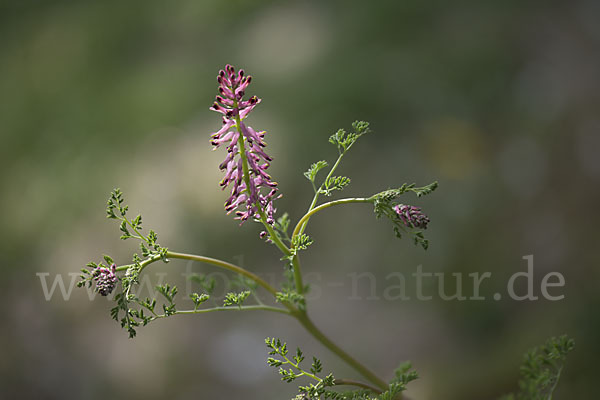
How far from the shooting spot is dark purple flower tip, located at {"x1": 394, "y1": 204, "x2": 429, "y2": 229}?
1037 millimetres

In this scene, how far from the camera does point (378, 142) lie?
3898 mm

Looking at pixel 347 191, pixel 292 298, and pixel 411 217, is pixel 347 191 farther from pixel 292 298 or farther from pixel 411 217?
pixel 411 217

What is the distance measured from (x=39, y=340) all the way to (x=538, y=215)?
321 centimetres

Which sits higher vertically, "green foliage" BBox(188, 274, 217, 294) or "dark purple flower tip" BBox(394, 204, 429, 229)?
"green foliage" BBox(188, 274, 217, 294)

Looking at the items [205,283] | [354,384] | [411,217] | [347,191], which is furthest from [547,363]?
[347,191]

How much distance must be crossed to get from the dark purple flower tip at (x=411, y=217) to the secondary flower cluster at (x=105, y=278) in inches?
21.2

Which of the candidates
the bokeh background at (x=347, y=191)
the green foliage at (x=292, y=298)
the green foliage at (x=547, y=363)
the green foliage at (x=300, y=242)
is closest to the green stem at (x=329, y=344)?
the green foliage at (x=292, y=298)

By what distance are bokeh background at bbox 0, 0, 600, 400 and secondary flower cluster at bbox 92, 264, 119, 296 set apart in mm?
1903

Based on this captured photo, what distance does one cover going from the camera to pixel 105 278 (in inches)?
41.4

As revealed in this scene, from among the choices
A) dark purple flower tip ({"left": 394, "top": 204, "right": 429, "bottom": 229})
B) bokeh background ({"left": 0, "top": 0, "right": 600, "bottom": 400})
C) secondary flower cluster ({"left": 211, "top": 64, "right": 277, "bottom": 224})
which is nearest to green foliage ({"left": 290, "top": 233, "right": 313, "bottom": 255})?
secondary flower cluster ({"left": 211, "top": 64, "right": 277, "bottom": 224})

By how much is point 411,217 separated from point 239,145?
342 millimetres

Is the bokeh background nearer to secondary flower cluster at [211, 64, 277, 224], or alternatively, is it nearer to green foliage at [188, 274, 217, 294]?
green foliage at [188, 274, 217, 294]

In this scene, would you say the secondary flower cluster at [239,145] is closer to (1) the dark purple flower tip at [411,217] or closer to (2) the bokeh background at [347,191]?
(1) the dark purple flower tip at [411,217]

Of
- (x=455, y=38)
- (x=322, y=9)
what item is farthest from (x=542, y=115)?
(x=322, y=9)
